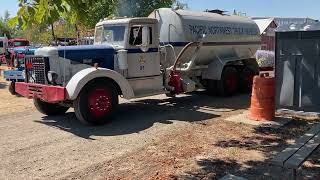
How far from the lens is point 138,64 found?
10.8m

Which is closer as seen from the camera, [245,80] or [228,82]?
[228,82]

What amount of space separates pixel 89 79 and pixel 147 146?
7.95ft

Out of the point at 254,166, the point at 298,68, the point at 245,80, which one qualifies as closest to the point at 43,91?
the point at 254,166

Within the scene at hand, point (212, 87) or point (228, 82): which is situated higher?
point (228, 82)

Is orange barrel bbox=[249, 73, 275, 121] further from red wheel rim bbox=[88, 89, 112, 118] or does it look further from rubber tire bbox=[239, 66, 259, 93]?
rubber tire bbox=[239, 66, 259, 93]

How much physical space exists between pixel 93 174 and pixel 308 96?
572 cm

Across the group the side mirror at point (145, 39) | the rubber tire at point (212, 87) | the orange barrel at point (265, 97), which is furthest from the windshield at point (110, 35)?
the rubber tire at point (212, 87)

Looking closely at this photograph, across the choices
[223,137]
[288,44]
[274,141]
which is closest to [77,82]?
[223,137]

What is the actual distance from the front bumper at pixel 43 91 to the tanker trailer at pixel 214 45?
3.69 m

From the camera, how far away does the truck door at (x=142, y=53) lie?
10.7 meters

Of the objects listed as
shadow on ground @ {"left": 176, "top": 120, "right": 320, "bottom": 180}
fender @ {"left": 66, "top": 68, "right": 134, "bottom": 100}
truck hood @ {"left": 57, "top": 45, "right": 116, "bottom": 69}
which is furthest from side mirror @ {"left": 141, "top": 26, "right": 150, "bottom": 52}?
shadow on ground @ {"left": 176, "top": 120, "right": 320, "bottom": 180}

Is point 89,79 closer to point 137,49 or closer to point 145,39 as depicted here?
point 137,49

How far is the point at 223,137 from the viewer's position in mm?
8141

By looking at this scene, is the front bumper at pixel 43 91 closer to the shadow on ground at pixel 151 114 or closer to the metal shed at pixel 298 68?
the shadow on ground at pixel 151 114
